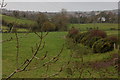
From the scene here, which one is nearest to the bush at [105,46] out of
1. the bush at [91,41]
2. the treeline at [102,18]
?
the treeline at [102,18]

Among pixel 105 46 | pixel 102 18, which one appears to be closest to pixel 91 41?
pixel 102 18

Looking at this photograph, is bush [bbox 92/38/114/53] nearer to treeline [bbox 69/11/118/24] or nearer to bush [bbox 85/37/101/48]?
treeline [bbox 69/11/118/24]

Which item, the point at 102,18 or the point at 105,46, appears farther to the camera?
the point at 102,18

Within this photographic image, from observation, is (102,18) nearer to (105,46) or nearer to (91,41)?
(91,41)

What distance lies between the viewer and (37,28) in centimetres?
185

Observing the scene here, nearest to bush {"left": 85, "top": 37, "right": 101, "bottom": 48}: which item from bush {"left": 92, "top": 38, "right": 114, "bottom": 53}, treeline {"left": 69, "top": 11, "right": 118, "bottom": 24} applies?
treeline {"left": 69, "top": 11, "right": 118, "bottom": 24}

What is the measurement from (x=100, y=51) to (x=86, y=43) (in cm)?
421

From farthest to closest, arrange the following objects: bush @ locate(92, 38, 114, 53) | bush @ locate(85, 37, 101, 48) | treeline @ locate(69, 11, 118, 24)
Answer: bush @ locate(85, 37, 101, 48) < treeline @ locate(69, 11, 118, 24) < bush @ locate(92, 38, 114, 53)

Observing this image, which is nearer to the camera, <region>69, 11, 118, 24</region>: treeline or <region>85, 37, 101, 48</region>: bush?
<region>69, 11, 118, 24</region>: treeline

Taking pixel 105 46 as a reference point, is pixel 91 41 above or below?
above

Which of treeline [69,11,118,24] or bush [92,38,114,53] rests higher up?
treeline [69,11,118,24]

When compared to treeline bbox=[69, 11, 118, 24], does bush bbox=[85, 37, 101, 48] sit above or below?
below

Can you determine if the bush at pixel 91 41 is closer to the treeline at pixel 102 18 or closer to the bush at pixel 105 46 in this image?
the treeline at pixel 102 18

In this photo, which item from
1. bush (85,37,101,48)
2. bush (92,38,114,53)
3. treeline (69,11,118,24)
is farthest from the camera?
bush (85,37,101,48)
